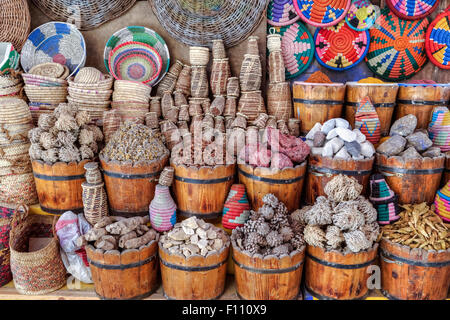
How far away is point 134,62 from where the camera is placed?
3.47m

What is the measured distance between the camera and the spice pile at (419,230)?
2184mm

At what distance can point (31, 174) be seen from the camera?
2.91 metres

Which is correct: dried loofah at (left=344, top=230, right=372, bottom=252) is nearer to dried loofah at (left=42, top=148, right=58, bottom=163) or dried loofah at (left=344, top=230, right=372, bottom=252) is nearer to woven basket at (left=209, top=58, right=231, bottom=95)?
woven basket at (left=209, top=58, right=231, bottom=95)

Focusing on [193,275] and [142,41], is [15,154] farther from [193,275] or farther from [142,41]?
[193,275]

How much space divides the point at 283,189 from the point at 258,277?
65 cm

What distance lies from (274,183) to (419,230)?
955mm

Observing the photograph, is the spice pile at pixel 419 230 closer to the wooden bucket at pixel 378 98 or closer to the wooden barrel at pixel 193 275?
the wooden bucket at pixel 378 98

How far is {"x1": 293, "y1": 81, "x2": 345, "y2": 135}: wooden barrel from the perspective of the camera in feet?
9.47

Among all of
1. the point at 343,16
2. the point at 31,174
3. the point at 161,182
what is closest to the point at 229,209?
the point at 161,182

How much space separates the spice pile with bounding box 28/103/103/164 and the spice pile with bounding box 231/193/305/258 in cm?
136

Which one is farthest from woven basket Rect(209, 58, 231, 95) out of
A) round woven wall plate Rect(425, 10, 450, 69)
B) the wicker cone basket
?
round woven wall plate Rect(425, 10, 450, 69)

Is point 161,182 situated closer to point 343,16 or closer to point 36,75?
point 36,75

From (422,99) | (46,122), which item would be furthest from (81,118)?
(422,99)

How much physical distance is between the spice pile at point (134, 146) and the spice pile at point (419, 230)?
170 centimetres
